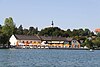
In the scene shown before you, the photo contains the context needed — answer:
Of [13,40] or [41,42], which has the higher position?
[13,40]

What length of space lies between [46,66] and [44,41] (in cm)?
13299

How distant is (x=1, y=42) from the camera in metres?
143

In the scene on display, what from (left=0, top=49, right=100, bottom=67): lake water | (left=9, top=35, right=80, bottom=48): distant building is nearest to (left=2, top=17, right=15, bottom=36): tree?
(left=9, top=35, right=80, bottom=48): distant building

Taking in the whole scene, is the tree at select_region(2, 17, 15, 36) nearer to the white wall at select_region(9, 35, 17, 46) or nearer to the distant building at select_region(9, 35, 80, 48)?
the white wall at select_region(9, 35, 17, 46)

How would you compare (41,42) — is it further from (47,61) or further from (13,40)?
(47,61)

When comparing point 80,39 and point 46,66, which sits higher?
point 80,39

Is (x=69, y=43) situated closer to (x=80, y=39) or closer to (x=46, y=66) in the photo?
(x=80, y=39)

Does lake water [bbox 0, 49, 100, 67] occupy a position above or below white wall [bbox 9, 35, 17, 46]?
below

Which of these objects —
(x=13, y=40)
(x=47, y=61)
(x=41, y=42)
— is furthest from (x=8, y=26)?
(x=47, y=61)

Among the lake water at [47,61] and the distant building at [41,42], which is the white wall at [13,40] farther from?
the lake water at [47,61]

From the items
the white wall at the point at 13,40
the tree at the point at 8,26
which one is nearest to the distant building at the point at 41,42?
the white wall at the point at 13,40

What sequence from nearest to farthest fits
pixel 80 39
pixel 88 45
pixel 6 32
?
1. pixel 6 32
2. pixel 88 45
3. pixel 80 39

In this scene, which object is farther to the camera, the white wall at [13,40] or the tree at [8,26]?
the white wall at [13,40]

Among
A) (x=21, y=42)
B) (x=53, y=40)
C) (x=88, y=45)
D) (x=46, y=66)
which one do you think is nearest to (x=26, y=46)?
(x=21, y=42)
